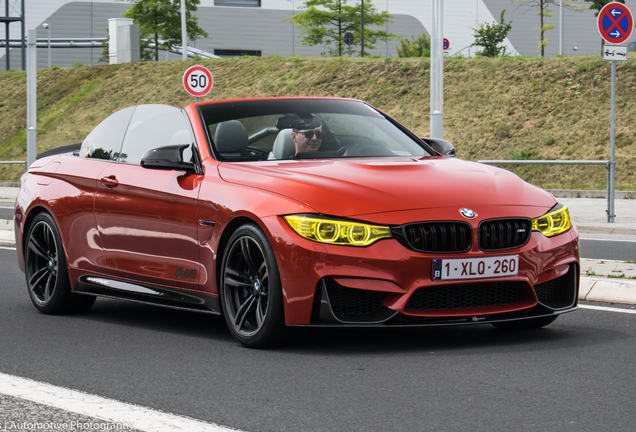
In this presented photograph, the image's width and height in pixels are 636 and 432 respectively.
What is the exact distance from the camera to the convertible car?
5.18 meters

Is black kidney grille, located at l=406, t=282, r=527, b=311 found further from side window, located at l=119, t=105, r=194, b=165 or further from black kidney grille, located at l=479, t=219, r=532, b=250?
side window, located at l=119, t=105, r=194, b=165

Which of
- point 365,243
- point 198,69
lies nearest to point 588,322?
point 365,243

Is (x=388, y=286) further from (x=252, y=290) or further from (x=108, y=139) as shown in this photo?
(x=108, y=139)

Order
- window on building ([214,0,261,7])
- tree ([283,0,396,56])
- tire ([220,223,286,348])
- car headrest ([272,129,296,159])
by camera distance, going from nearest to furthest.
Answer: tire ([220,223,286,348]) < car headrest ([272,129,296,159]) < tree ([283,0,396,56]) < window on building ([214,0,261,7])

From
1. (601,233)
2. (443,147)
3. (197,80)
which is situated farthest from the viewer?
(197,80)

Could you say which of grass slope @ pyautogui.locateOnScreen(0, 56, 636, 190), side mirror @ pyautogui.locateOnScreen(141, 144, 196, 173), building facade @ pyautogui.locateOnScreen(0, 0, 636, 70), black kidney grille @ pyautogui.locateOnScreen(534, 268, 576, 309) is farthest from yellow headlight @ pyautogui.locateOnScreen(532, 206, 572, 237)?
building facade @ pyautogui.locateOnScreen(0, 0, 636, 70)

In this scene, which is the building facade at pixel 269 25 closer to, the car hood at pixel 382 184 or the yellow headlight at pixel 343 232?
the car hood at pixel 382 184

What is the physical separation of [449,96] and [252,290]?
2783 cm

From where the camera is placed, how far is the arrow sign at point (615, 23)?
1450 centimetres

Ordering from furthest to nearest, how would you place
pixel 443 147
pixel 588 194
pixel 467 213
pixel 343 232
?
1. pixel 588 194
2. pixel 443 147
3. pixel 467 213
4. pixel 343 232

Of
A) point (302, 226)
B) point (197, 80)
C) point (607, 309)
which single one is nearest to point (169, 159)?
point (302, 226)

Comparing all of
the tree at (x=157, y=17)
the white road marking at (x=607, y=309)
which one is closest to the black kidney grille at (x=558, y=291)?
the white road marking at (x=607, y=309)

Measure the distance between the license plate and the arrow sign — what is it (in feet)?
33.2

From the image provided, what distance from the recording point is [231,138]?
21.0 feet
